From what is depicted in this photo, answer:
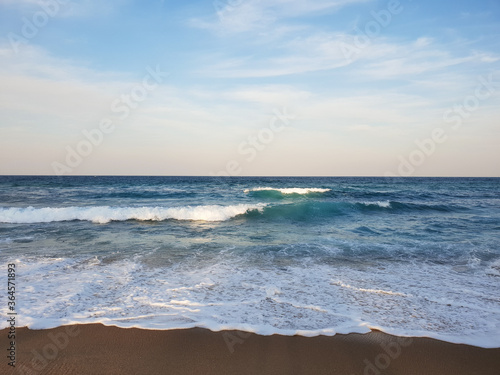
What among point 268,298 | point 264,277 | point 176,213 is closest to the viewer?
point 268,298

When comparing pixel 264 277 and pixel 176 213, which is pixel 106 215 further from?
pixel 264 277

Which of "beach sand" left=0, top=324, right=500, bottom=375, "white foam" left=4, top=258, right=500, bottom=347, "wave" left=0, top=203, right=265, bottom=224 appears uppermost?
"wave" left=0, top=203, right=265, bottom=224

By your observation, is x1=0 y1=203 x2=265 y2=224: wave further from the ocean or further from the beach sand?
the beach sand

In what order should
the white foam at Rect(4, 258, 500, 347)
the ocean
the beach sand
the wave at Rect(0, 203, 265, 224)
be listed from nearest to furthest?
1. the beach sand
2. the white foam at Rect(4, 258, 500, 347)
3. the ocean
4. the wave at Rect(0, 203, 265, 224)

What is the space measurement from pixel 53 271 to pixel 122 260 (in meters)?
1.52

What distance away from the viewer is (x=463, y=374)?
3449 millimetres

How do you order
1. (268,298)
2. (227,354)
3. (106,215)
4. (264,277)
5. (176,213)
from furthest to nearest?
(176,213), (106,215), (264,277), (268,298), (227,354)

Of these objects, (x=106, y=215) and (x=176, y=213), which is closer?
(x=106, y=215)

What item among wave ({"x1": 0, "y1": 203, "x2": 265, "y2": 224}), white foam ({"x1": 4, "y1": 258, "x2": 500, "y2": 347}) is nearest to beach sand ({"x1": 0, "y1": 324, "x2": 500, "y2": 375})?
white foam ({"x1": 4, "y1": 258, "x2": 500, "y2": 347})

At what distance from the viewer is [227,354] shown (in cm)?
376

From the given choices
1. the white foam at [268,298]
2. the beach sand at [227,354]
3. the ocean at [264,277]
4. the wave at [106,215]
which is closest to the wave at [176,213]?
the wave at [106,215]

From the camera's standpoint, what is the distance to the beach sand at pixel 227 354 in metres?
3.49

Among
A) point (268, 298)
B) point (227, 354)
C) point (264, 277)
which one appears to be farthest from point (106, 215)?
point (227, 354)

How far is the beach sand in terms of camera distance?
349cm
